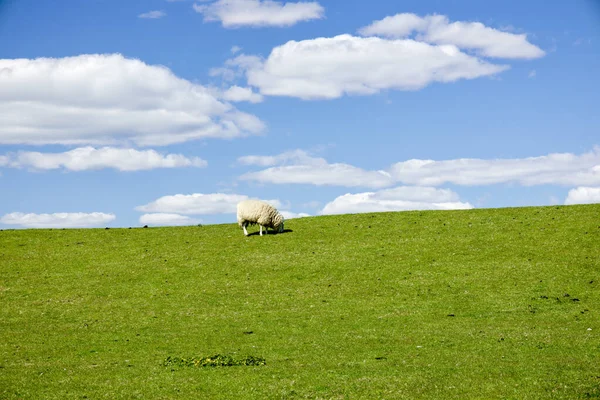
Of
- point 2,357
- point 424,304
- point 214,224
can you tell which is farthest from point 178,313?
point 214,224

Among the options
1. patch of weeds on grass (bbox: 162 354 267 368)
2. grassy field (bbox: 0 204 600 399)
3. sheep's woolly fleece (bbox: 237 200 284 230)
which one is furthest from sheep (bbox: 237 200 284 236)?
patch of weeds on grass (bbox: 162 354 267 368)

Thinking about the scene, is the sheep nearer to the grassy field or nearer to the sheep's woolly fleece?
the sheep's woolly fleece

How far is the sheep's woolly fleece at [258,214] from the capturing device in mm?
49812

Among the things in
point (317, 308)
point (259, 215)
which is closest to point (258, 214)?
point (259, 215)

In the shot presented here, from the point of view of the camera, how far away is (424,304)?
108ft

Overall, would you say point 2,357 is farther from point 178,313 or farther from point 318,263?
point 318,263

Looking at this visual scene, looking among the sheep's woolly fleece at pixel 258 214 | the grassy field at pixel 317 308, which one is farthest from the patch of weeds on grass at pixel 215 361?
the sheep's woolly fleece at pixel 258 214

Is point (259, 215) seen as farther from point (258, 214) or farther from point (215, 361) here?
point (215, 361)

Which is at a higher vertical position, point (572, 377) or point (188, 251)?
point (188, 251)

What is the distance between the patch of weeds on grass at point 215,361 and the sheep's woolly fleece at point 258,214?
26.2m

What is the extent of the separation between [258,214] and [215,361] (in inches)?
1073

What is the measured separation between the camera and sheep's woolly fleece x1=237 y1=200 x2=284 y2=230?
49.8 meters

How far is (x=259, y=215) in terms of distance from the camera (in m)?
49.8

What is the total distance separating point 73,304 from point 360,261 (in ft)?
57.7
